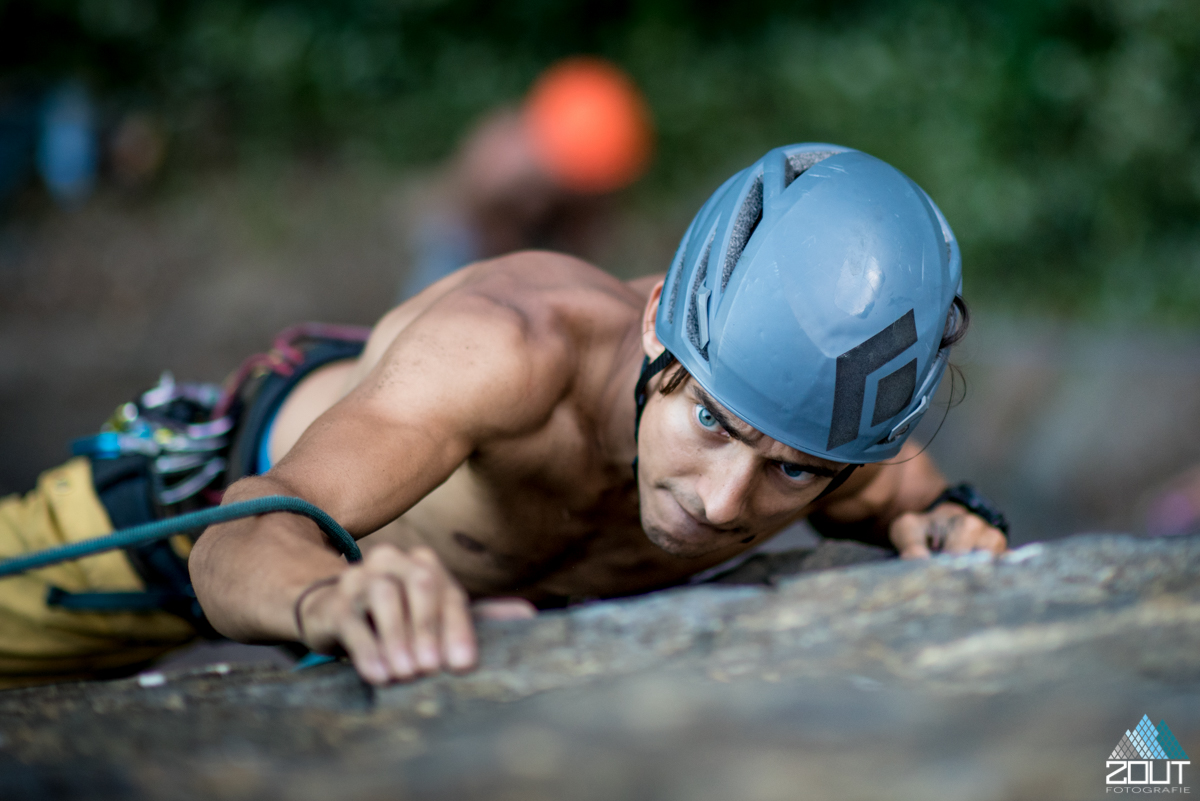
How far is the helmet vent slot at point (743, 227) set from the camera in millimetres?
1757

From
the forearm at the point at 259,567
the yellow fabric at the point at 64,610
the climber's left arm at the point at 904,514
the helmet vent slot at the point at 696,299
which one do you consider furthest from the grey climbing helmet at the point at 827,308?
the yellow fabric at the point at 64,610

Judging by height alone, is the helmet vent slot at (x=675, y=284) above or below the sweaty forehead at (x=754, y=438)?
above

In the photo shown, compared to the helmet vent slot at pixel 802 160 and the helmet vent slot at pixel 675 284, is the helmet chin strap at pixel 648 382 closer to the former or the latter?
the helmet vent slot at pixel 675 284

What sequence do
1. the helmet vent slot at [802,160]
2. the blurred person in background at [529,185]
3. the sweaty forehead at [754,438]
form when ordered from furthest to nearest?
the blurred person in background at [529,185] < the helmet vent slot at [802,160] < the sweaty forehead at [754,438]

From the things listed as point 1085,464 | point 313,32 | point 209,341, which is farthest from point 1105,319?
point 313,32

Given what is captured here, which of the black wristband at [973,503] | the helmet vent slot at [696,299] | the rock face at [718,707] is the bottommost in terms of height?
the rock face at [718,707]

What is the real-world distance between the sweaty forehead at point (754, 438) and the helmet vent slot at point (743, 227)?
0.66 feet

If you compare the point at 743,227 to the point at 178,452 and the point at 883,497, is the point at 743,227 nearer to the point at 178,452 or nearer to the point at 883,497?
the point at 883,497

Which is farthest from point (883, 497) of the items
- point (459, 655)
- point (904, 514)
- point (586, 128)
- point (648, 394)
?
point (586, 128)

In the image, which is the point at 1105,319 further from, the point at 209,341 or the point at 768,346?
the point at 209,341

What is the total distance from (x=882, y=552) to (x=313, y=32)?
6874 mm

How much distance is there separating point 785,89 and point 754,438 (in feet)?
22.1

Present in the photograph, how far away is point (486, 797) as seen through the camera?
955mm

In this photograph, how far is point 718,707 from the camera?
3.69 feet
